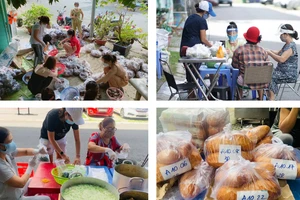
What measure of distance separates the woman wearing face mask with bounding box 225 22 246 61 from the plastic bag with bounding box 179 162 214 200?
1.62 ft

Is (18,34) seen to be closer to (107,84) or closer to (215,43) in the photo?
(107,84)

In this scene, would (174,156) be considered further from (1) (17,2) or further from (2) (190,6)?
(1) (17,2)

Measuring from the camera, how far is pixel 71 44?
1.64 metres

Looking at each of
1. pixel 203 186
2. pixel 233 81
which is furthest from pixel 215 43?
pixel 203 186

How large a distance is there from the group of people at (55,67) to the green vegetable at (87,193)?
0.38 metres

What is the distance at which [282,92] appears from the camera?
163 centimetres

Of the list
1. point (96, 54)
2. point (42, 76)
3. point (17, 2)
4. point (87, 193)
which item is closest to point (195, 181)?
point (87, 193)

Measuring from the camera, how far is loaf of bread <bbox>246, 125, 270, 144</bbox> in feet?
5.29

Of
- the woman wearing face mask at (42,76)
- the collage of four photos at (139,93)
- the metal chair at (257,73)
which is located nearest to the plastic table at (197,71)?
the collage of four photos at (139,93)

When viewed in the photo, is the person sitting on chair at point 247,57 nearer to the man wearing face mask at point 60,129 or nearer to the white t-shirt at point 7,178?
the man wearing face mask at point 60,129

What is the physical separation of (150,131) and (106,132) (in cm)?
20

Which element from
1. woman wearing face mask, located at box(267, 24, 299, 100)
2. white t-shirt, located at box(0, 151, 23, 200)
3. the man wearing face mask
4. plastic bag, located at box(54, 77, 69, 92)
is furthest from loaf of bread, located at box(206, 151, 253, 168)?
white t-shirt, located at box(0, 151, 23, 200)

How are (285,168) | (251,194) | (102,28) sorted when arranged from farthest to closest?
(102,28) < (285,168) < (251,194)

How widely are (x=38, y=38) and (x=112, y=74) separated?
348 millimetres
